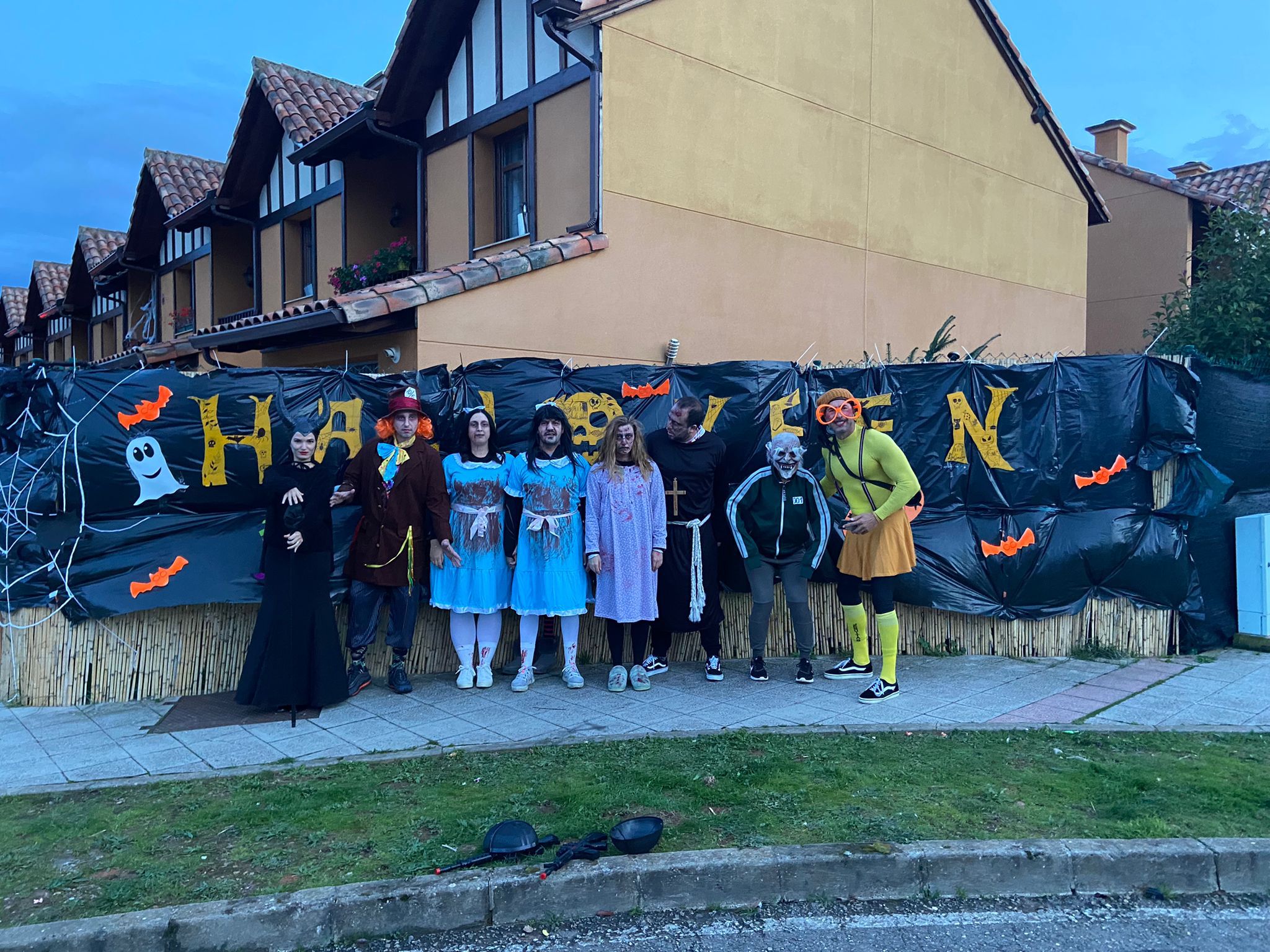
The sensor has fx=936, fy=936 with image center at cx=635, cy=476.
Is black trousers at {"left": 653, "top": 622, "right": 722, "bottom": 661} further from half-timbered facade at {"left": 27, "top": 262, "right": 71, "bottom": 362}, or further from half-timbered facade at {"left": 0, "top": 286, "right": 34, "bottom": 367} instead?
half-timbered facade at {"left": 0, "top": 286, "right": 34, "bottom": 367}

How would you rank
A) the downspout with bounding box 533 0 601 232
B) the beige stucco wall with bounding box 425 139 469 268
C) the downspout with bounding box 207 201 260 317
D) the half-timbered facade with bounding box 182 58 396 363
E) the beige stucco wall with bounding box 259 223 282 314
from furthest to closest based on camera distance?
the downspout with bounding box 207 201 260 317
the beige stucco wall with bounding box 259 223 282 314
the half-timbered facade with bounding box 182 58 396 363
the beige stucco wall with bounding box 425 139 469 268
the downspout with bounding box 533 0 601 232

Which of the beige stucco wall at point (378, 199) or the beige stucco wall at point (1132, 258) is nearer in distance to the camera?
the beige stucco wall at point (378, 199)

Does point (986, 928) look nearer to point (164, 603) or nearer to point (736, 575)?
point (736, 575)

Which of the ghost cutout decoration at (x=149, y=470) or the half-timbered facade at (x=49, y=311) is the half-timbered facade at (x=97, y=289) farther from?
the ghost cutout decoration at (x=149, y=470)

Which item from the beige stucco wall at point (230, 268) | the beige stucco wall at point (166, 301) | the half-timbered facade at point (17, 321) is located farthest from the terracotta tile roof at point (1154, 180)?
the half-timbered facade at point (17, 321)

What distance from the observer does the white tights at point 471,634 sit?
666 centimetres

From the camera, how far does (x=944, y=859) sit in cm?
386

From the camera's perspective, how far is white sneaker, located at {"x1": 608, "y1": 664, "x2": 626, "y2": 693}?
6473 mm

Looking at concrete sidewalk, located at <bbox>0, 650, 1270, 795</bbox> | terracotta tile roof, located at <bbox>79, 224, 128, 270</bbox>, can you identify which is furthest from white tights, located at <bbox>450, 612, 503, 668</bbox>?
terracotta tile roof, located at <bbox>79, 224, 128, 270</bbox>

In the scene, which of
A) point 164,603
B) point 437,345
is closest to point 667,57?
point 437,345

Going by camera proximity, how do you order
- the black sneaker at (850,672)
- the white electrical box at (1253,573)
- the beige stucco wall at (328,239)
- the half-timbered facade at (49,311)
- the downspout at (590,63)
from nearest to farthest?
the black sneaker at (850,672) < the white electrical box at (1253,573) < the downspout at (590,63) < the beige stucco wall at (328,239) < the half-timbered facade at (49,311)

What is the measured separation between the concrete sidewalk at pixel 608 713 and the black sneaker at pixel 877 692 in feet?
0.23

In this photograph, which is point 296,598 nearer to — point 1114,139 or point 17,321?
point 1114,139

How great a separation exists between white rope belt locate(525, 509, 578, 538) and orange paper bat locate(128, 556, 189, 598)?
2.29 meters
